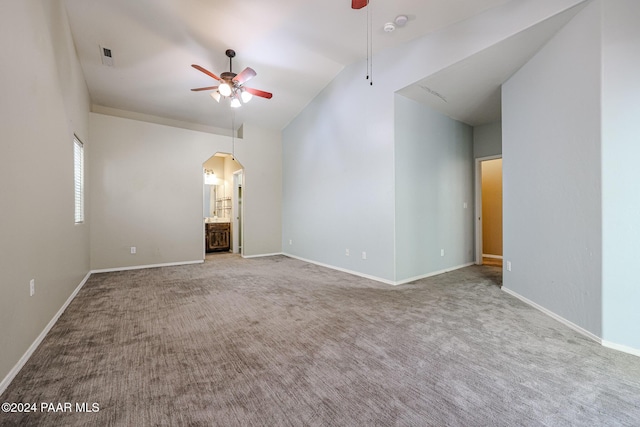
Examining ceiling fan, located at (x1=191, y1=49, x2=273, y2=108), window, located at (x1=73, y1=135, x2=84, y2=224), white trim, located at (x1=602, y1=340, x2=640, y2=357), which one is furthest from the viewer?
window, located at (x1=73, y1=135, x2=84, y2=224)

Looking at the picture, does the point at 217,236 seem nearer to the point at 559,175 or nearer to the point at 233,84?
the point at 233,84

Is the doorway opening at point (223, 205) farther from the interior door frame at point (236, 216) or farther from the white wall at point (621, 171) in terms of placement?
the white wall at point (621, 171)

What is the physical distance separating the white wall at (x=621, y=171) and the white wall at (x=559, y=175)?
0.18 feet

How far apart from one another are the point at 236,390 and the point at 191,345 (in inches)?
30.9

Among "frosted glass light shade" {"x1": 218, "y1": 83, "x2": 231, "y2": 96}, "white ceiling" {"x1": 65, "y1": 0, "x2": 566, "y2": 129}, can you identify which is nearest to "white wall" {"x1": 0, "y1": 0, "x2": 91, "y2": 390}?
"white ceiling" {"x1": 65, "y1": 0, "x2": 566, "y2": 129}

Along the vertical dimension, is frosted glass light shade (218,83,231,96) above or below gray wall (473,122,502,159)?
above

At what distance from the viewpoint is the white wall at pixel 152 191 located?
4848 mm

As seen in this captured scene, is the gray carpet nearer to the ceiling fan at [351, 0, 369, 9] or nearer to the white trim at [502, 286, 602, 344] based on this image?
the white trim at [502, 286, 602, 344]

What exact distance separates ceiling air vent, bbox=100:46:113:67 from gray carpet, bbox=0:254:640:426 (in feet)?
11.6

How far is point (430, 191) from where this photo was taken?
14.5 feet

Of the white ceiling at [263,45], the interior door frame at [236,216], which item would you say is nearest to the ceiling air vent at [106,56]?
the white ceiling at [263,45]

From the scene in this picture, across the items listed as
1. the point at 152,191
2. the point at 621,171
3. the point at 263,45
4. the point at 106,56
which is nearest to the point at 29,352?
the point at 152,191

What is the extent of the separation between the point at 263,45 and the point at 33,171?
3.18m

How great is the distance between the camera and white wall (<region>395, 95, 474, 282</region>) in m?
3.97
